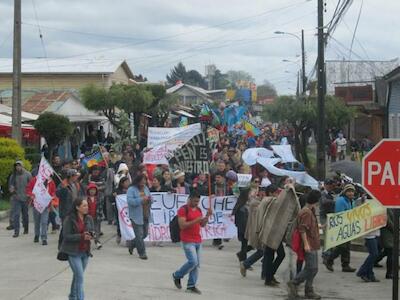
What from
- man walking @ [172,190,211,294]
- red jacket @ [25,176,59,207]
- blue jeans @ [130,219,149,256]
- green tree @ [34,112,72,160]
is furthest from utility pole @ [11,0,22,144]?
man walking @ [172,190,211,294]

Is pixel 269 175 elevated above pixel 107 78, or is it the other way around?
pixel 107 78

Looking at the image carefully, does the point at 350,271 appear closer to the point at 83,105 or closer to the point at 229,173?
the point at 229,173

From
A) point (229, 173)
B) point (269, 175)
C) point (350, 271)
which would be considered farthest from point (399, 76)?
point (350, 271)

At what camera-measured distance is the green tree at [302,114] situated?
31594 mm

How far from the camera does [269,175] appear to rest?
17641mm

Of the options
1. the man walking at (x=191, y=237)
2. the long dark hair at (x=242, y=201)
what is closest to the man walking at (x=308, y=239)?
the man walking at (x=191, y=237)

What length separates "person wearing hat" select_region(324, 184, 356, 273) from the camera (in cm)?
1168

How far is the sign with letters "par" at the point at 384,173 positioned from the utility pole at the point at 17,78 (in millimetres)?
17234

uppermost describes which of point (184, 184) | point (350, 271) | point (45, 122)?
point (45, 122)

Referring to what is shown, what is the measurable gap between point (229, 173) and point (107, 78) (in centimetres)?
3512

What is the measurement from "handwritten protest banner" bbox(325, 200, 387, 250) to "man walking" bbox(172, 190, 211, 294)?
7.12 feet

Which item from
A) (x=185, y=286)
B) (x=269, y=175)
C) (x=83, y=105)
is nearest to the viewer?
(x=185, y=286)

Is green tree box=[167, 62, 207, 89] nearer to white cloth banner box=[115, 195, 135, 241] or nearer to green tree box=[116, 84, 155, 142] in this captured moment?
green tree box=[116, 84, 155, 142]

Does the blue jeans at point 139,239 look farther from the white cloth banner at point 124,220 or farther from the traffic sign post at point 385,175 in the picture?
the traffic sign post at point 385,175
